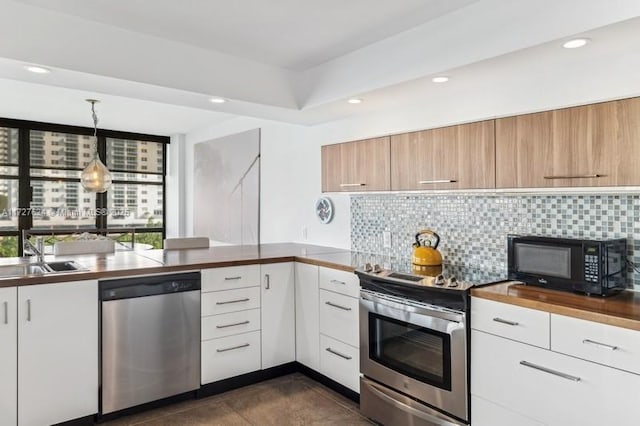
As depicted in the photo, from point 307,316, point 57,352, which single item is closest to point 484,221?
point 307,316

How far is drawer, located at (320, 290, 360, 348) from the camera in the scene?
2.80 metres

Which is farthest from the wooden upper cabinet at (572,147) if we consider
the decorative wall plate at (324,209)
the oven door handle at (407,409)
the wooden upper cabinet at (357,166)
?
the decorative wall plate at (324,209)

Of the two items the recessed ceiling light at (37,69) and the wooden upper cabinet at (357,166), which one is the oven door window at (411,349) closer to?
the wooden upper cabinet at (357,166)

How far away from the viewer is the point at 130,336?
2627 mm

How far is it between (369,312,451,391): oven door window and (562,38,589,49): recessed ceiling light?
4.84 ft

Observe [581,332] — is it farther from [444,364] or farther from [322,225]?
[322,225]

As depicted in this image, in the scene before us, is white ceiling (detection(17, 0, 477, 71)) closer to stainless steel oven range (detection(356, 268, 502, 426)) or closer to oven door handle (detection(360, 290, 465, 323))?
stainless steel oven range (detection(356, 268, 502, 426))

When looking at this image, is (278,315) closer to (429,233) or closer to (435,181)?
(429,233)

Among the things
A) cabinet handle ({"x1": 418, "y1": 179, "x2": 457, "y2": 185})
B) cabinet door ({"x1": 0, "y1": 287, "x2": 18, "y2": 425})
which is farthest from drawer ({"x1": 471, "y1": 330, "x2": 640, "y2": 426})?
cabinet door ({"x1": 0, "y1": 287, "x2": 18, "y2": 425})

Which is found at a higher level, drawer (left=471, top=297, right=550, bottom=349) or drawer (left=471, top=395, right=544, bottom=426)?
drawer (left=471, top=297, right=550, bottom=349)

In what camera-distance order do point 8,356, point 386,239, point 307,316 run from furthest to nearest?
point 386,239, point 307,316, point 8,356

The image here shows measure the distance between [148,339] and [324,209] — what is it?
1902 mm

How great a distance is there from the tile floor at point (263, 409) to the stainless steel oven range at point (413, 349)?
26 centimetres

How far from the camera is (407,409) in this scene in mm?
2352
